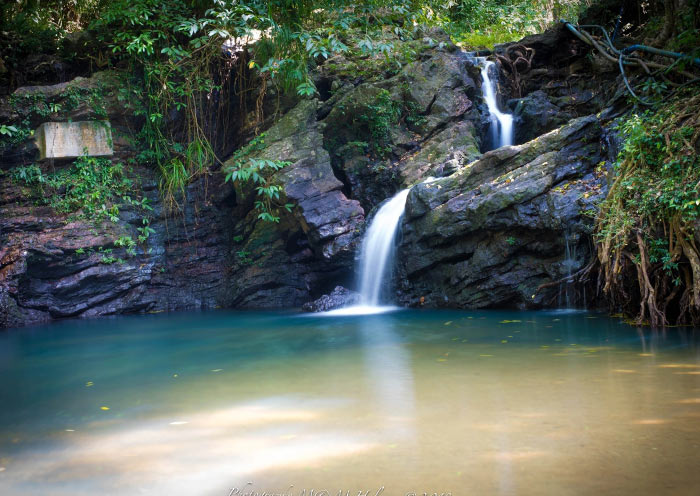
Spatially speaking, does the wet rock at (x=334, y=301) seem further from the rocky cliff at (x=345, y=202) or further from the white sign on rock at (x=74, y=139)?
the white sign on rock at (x=74, y=139)

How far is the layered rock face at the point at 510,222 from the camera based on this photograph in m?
7.89

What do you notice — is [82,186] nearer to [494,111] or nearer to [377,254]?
[377,254]

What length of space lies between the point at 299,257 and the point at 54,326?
4965mm

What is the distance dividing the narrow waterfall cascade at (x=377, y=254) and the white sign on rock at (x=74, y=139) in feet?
19.6

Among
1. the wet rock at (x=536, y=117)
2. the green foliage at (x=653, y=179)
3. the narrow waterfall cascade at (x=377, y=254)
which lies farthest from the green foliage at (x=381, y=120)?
the green foliage at (x=653, y=179)

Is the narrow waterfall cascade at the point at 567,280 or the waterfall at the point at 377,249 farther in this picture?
the waterfall at the point at 377,249

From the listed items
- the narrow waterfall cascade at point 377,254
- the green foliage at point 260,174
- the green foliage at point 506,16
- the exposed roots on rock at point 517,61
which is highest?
the green foliage at point 506,16

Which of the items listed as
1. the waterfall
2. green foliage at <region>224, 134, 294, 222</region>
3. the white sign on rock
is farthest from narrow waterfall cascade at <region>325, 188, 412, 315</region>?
the white sign on rock

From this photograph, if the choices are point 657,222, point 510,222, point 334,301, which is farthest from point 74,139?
point 657,222

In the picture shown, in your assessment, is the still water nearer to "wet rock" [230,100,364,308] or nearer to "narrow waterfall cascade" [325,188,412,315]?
"narrow waterfall cascade" [325,188,412,315]

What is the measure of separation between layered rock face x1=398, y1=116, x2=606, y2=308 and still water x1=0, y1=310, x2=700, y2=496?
2.06m

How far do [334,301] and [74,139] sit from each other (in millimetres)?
6384

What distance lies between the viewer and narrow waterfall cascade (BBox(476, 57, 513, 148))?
467 inches

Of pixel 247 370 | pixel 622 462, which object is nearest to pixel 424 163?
pixel 247 370
